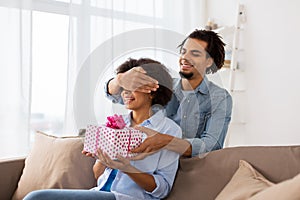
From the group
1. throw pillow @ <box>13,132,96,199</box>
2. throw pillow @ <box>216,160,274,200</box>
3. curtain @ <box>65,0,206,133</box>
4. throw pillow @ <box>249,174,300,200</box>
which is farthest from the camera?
throw pillow @ <box>13,132,96,199</box>

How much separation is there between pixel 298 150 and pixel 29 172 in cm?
120

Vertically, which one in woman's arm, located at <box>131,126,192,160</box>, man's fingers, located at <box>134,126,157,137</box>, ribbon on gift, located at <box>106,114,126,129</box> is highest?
ribbon on gift, located at <box>106,114,126,129</box>

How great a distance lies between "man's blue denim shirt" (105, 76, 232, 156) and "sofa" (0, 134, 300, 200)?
0.11m

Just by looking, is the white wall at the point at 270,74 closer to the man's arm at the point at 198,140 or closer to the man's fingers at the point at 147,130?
the man's arm at the point at 198,140

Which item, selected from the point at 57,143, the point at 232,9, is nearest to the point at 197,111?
the point at 57,143

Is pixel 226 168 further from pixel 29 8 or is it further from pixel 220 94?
pixel 29 8

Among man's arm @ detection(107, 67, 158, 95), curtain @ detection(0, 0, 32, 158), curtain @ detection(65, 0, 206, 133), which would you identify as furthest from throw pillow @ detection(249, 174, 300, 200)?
curtain @ detection(0, 0, 32, 158)

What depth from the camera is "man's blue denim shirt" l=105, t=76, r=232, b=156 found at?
1.58 meters

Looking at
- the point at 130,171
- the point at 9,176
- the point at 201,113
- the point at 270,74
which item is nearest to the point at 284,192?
the point at 130,171

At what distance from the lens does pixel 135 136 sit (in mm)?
1329

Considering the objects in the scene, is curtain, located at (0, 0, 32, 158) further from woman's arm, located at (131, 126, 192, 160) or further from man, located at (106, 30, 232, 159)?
woman's arm, located at (131, 126, 192, 160)

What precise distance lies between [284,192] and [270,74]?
5.82ft

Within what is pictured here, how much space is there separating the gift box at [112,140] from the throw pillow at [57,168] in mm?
460

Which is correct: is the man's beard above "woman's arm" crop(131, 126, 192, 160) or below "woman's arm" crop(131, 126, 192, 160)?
above
